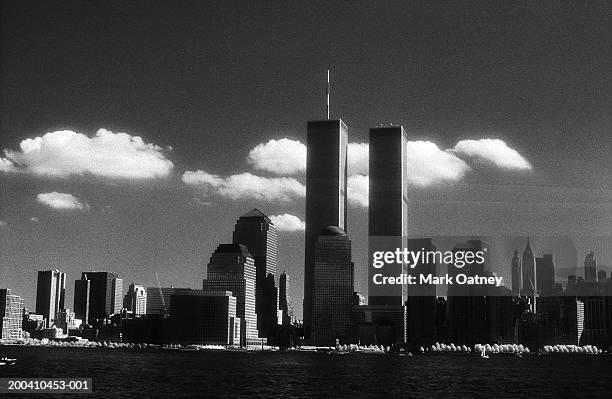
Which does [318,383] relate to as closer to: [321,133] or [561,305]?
[561,305]

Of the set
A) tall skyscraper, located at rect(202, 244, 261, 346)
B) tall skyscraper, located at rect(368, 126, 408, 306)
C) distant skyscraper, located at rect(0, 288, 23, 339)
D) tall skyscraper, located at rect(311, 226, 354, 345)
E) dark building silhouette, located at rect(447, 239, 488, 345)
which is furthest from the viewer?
tall skyscraper, located at rect(202, 244, 261, 346)

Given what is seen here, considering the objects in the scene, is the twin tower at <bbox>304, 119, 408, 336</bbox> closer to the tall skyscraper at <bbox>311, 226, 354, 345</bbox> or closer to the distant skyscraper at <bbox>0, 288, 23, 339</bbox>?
the tall skyscraper at <bbox>311, 226, 354, 345</bbox>

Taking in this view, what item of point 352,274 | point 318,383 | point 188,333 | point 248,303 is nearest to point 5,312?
point 188,333

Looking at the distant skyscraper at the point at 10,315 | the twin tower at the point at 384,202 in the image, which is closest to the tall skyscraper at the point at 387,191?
the twin tower at the point at 384,202

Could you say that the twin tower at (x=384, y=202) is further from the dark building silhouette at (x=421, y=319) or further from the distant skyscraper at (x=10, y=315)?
the distant skyscraper at (x=10, y=315)

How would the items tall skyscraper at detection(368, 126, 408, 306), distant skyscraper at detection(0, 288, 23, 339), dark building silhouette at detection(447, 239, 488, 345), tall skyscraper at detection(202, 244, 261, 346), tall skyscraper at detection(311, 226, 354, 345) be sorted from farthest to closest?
tall skyscraper at detection(202, 244, 261, 346), tall skyscraper at detection(311, 226, 354, 345), tall skyscraper at detection(368, 126, 408, 306), distant skyscraper at detection(0, 288, 23, 339), dark building silhouette at detection(447, 239, 488, 345)

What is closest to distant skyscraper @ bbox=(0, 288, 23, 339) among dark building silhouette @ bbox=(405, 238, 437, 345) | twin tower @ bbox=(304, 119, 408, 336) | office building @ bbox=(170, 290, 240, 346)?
office building @ bbox=(170, 290, 240, 346)

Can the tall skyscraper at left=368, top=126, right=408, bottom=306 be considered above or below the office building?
above
